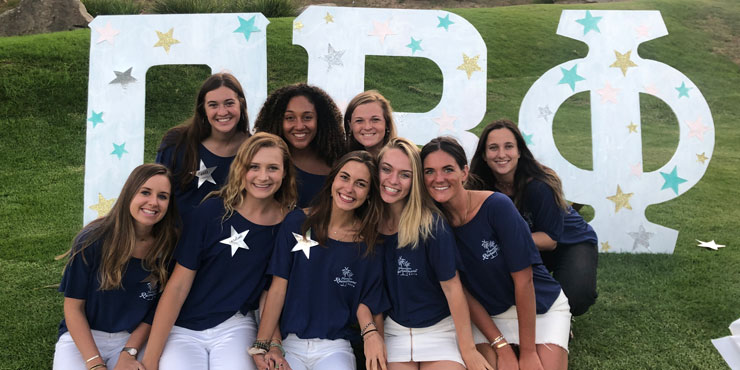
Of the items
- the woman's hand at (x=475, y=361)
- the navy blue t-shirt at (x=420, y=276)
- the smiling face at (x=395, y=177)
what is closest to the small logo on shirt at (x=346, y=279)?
the navy blue t-shirt at (x=420, y=276)

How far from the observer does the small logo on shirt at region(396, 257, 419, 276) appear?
286 cm

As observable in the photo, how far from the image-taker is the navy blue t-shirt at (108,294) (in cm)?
275

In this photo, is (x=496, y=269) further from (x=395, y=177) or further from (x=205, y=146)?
(x=205, y=146)

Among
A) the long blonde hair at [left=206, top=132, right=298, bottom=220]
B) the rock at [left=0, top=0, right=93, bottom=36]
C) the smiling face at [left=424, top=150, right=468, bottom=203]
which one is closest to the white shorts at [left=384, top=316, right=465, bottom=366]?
the smiling face at [left=424, top=150, right=468, bottom=203]

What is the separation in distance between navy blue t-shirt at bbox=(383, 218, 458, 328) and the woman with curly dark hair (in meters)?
0.81

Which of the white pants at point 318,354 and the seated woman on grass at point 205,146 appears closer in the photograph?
the white pants at point 318,354

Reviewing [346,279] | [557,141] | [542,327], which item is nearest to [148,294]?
[346,279]

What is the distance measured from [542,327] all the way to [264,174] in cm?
156

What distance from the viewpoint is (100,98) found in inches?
173

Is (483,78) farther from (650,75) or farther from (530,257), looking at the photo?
(530,257)

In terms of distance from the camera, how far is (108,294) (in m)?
2.80

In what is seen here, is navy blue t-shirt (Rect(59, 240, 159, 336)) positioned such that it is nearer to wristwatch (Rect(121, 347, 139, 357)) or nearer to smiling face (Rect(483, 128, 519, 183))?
wristwatch (Rect(121, 347, 139, 357))

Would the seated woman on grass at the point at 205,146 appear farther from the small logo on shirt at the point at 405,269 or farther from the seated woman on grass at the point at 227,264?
the small logo on shirt at the point at 405,269

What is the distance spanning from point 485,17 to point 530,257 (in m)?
8.47
